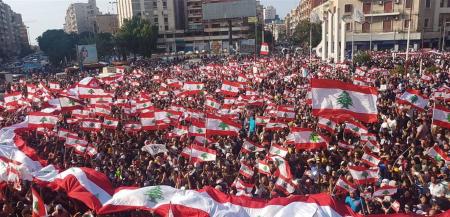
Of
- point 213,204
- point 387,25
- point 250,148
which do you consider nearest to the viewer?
point 213,204

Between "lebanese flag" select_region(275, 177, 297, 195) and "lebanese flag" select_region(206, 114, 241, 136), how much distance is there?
13.2 feet

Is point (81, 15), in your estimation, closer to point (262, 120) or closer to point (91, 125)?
point (91, 125)

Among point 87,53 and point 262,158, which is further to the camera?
point 87,53

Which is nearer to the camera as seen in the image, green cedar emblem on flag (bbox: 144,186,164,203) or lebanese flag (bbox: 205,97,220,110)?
green cedar emblem on flag (bbox: 144,186,164,203)

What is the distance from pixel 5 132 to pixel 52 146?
181cm

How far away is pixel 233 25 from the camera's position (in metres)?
99.2

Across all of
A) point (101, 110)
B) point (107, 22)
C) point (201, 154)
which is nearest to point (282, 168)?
point (201, 154)

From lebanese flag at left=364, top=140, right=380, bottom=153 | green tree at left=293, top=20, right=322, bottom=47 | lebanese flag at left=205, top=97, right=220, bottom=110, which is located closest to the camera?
lebanese flag at left=364, top=140, right=380, bottom=153

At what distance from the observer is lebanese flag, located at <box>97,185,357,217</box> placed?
754cm

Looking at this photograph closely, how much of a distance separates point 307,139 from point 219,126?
9.52 feet

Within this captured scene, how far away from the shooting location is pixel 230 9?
305 ft

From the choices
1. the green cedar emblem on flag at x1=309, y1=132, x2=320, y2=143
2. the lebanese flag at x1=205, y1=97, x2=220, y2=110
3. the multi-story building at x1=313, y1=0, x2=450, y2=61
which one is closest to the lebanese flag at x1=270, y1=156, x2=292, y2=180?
the green cedar emblem on flag at x1=309, y1=132, x2=320, y2=143

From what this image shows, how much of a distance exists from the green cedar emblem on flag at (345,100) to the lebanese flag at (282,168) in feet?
6.51

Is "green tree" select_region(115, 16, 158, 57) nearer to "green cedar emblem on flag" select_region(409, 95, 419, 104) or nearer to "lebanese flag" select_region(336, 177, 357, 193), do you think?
"green cedar emblem on flag" select_region(409, 95, 419, 104)
